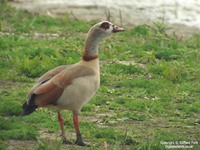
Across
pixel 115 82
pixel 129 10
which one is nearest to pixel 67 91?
pixel 115 82

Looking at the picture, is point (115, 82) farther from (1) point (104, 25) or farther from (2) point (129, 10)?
(2) point (129, 10)

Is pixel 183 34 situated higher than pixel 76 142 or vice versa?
pixel 76 142

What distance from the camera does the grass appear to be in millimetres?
10188

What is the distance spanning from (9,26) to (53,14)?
269 cm

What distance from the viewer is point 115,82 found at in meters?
13.2

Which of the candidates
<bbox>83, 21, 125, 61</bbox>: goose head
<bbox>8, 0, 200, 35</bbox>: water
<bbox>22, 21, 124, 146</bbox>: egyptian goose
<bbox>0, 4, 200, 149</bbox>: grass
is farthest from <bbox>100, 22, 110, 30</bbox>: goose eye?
<bbox>8, 0, 200, 35</bbox>: water

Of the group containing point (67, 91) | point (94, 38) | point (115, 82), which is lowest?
point (115, 82)

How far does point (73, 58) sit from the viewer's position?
47.1 feet

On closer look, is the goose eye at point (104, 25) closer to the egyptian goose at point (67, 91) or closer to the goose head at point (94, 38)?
the goose head at point (94, 38)

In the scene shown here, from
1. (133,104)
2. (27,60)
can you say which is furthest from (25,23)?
(133,104)

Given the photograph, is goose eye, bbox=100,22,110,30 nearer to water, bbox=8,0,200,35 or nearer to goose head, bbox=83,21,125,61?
goose head, bbox=83,21,125,61

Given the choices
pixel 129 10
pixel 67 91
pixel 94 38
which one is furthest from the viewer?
pixel 129 10

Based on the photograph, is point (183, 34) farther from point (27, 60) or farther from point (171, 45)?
point (27, 60)

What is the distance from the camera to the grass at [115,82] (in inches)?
401
